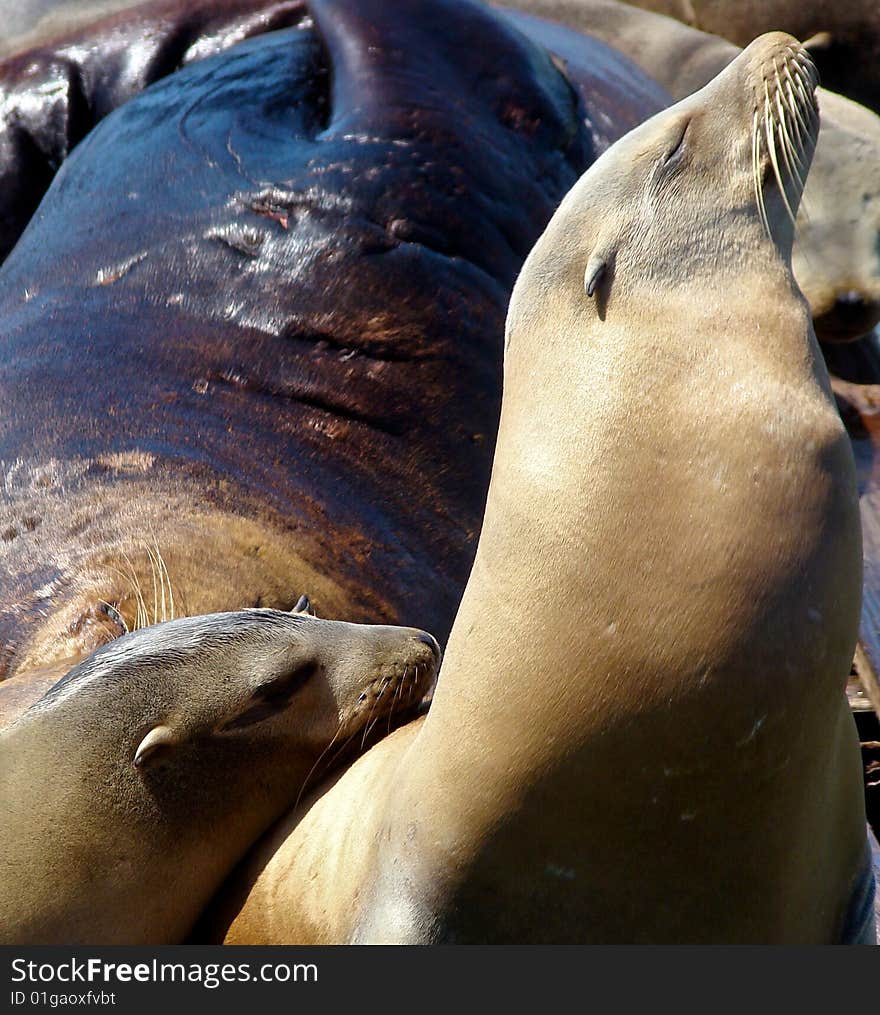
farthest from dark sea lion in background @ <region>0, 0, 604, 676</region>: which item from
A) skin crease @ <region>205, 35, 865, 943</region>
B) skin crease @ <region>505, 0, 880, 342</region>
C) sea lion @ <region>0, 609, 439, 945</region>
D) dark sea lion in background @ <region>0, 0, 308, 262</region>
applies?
skin crease @ <region>205, 35, 865, 943</region>

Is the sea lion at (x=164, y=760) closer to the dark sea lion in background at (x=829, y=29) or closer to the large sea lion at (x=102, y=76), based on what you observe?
the large sea lion at (x=102, y=76)

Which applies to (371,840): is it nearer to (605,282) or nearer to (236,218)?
(605,282)

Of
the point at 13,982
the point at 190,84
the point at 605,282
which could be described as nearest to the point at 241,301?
the point at 190,84

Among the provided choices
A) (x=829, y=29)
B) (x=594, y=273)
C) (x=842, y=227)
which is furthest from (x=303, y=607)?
(x=829, y=29)

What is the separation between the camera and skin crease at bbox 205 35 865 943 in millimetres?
1979

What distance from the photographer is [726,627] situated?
6.42ft

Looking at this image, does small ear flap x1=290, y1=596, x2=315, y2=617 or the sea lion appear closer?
the sea lion

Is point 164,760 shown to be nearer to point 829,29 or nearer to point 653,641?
point 653,641

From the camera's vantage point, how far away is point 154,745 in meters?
2.37

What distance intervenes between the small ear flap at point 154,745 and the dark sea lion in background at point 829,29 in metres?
4.96

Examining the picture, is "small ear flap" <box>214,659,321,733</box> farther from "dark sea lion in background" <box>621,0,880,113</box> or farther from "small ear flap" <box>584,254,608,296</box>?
"dark sea lion in background" <box>621,0,880,113</box>

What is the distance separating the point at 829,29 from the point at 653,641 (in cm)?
512

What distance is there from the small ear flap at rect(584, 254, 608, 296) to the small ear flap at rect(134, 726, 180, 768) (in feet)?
3.12

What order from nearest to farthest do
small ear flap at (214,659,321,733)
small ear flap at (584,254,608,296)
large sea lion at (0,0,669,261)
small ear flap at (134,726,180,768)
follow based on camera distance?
1. small ear flap at (584,254,608,296)
2. small ear flap at (134,726,180,768)
3. small ear flap at (214,659,321,733)
4. large sea lion at (0,0,669,261)
